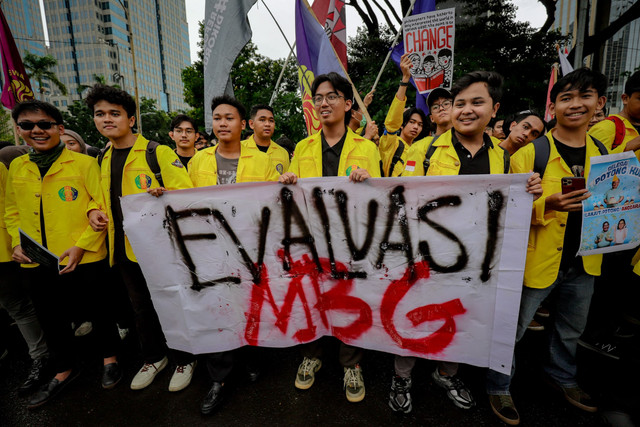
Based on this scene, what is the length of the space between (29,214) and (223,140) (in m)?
1.57

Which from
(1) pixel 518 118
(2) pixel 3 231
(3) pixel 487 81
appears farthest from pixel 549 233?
(2) pixel 3 231

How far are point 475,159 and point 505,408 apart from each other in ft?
5.41

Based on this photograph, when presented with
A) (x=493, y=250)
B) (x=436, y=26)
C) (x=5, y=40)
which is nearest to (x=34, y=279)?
(x=493, y=250)

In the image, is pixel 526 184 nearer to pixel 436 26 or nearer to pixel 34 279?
pixel 34 279

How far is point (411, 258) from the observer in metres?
2.01

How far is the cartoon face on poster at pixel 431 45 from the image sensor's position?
15.0 feet

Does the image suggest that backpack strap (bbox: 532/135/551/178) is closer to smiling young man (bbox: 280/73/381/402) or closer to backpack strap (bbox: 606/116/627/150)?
backpack strap (bbox: 606/116/627/150)

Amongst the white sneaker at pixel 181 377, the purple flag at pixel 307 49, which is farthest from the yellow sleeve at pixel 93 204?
the purple flag at pixel 307 49

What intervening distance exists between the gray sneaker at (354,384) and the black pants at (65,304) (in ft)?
6.48

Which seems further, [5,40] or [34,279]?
[5,40]

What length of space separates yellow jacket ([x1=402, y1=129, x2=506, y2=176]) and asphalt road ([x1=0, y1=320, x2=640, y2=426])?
5.12ft

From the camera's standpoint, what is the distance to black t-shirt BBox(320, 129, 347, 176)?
7.98 feet

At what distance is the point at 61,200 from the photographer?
7.80 feet

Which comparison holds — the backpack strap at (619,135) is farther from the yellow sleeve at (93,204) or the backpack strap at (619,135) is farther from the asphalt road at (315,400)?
the yellow sleeve at (93,204)
